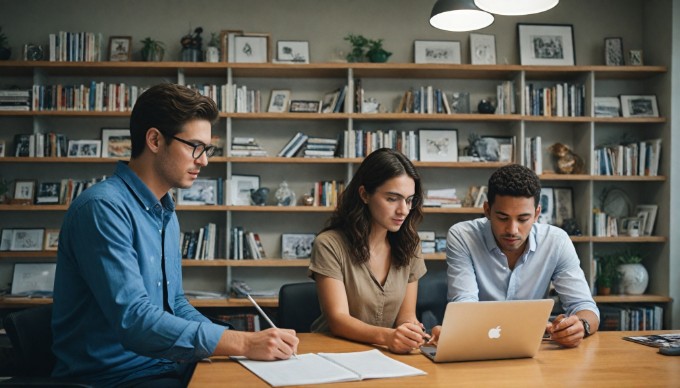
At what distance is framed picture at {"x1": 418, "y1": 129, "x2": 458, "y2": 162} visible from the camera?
488cm

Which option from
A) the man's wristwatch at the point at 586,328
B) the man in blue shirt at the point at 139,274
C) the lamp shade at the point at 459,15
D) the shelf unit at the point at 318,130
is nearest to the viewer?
the man in blue shirt at the point at 139,274

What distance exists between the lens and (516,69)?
4707 millimetres

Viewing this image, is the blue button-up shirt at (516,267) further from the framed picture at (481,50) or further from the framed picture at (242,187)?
the framed picture at (481,50)

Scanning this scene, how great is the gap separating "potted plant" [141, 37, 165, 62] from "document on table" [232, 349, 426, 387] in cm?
343

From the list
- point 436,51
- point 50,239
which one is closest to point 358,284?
point 436,51

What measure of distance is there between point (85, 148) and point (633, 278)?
411 centimetres

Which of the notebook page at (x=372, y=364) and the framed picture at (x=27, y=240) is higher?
the framed picture at (x=27, y=240)

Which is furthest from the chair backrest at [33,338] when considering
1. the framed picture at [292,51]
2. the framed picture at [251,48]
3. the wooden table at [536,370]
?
the framed picture at [292,51]

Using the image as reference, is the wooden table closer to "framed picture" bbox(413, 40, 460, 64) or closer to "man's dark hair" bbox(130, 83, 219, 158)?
"man's dark hair" bbox(130, 83, 219, 158)

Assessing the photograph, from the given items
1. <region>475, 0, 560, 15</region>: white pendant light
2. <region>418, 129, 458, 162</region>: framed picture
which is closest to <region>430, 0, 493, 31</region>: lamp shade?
<region>475, 0, 560, 15</region>: white pendant light

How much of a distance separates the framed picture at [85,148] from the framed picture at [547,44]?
3.23 meters

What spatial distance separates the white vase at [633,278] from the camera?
4762 millimetres

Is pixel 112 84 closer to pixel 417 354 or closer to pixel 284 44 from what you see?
pixel 284 44

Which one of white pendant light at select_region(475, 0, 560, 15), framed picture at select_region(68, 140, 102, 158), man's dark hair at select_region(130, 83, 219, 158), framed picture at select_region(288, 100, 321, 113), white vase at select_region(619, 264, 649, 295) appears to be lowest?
white vase at select_region(619, 264, 649, 295)
